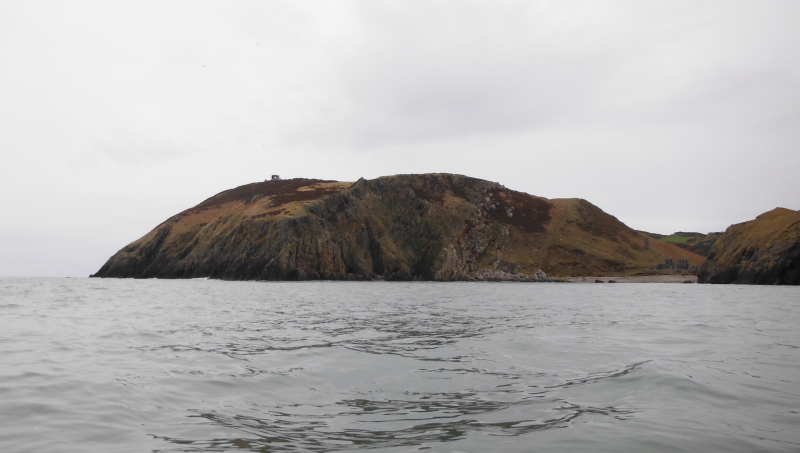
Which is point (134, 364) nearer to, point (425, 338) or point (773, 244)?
point (425, 338)

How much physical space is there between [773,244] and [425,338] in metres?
82.0

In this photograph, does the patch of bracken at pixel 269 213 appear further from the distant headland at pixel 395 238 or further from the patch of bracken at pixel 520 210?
the patch of bracken at pixel 520 210

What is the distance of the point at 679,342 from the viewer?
605 inches

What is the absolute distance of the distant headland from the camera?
11019cm

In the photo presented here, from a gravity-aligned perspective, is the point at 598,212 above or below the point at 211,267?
above

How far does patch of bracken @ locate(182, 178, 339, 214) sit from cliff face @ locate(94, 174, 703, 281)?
568 millimetres

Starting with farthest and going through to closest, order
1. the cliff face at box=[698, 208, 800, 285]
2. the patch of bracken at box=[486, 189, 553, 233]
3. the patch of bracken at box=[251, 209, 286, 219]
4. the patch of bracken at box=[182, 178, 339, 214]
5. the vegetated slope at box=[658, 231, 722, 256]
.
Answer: the vegetated slope at box=[658, 231, 722, 256]
the patch of bracken at box=[486, 189, 553, 233]
the patch of bracken at box=[182, 178, 339, 214]
the patch of bracken at box=[251, 209, 286, 219]
the cliff face at box=[698, 208, 800, 285]

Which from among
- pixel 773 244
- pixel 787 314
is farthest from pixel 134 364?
pixel 773 244

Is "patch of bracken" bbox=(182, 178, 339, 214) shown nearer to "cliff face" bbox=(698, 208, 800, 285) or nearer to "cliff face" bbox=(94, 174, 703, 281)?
"cliff face" bbox=(94, 174, 703, 281)

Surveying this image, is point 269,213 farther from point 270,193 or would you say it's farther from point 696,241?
point 696,241

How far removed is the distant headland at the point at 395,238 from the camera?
4338 inches

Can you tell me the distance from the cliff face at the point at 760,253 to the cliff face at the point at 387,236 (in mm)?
35466

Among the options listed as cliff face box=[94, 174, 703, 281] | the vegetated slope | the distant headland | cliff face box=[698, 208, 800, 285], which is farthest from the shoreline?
the vegetated slope

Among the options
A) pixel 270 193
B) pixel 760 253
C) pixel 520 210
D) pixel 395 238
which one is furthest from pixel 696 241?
pixel 270 193
